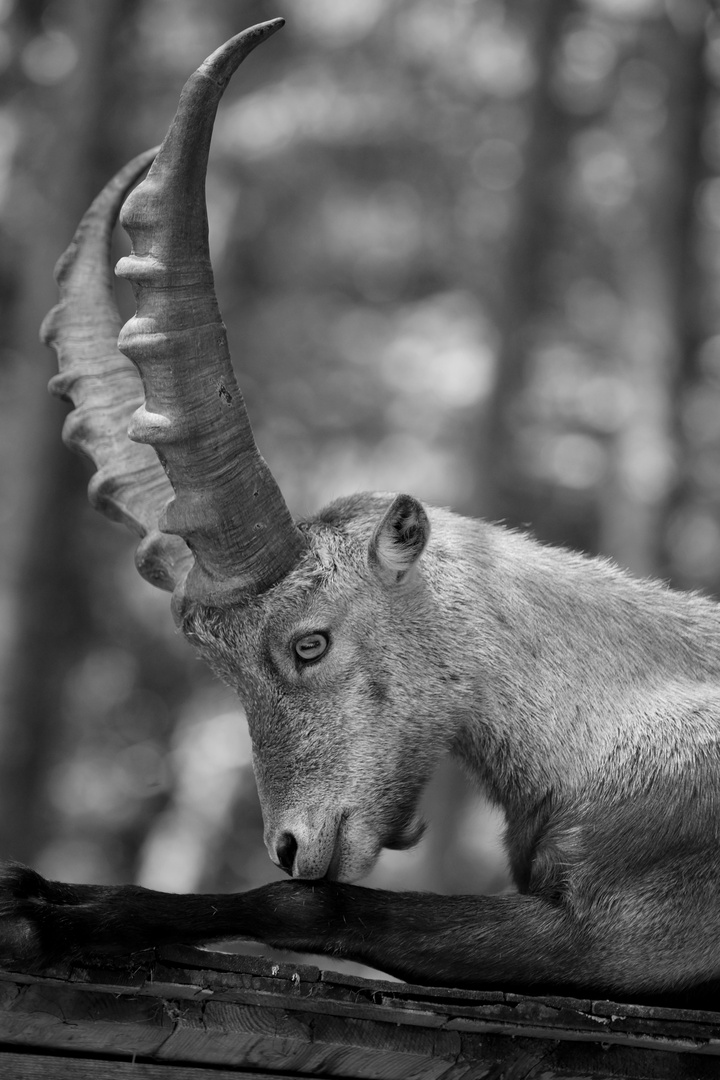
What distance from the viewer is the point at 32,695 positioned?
1465 centimetres

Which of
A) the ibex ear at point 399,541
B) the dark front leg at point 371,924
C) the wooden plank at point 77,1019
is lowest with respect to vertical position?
the wooden plank at point 77,1019

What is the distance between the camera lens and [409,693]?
539 centimetres

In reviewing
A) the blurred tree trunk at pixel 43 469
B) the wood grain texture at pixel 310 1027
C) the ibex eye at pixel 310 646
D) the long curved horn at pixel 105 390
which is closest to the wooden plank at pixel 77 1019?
the wood grain texture at pixel 310 1027

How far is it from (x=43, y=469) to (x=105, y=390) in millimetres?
9852

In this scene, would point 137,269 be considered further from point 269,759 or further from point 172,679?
point 172,679

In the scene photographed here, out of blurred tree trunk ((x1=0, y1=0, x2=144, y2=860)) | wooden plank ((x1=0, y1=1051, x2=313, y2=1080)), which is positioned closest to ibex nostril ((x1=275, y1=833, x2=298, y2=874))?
wooden plank ((x1=0, y1=1051, x2=313, y2=1080))

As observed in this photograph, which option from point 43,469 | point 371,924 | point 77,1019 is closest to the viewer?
point 77,1019

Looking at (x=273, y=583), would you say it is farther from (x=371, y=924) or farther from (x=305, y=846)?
(x=371, y=924)

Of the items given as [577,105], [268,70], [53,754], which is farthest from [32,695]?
[577,105]

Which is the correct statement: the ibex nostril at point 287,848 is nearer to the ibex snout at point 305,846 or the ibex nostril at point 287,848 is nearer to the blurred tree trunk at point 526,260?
the ibex snout at point 305,846

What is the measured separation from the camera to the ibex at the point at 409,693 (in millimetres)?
4680

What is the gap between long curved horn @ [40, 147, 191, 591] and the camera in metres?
6.23

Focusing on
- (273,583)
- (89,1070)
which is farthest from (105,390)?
(89,1070)

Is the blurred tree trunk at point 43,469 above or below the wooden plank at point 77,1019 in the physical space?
above
